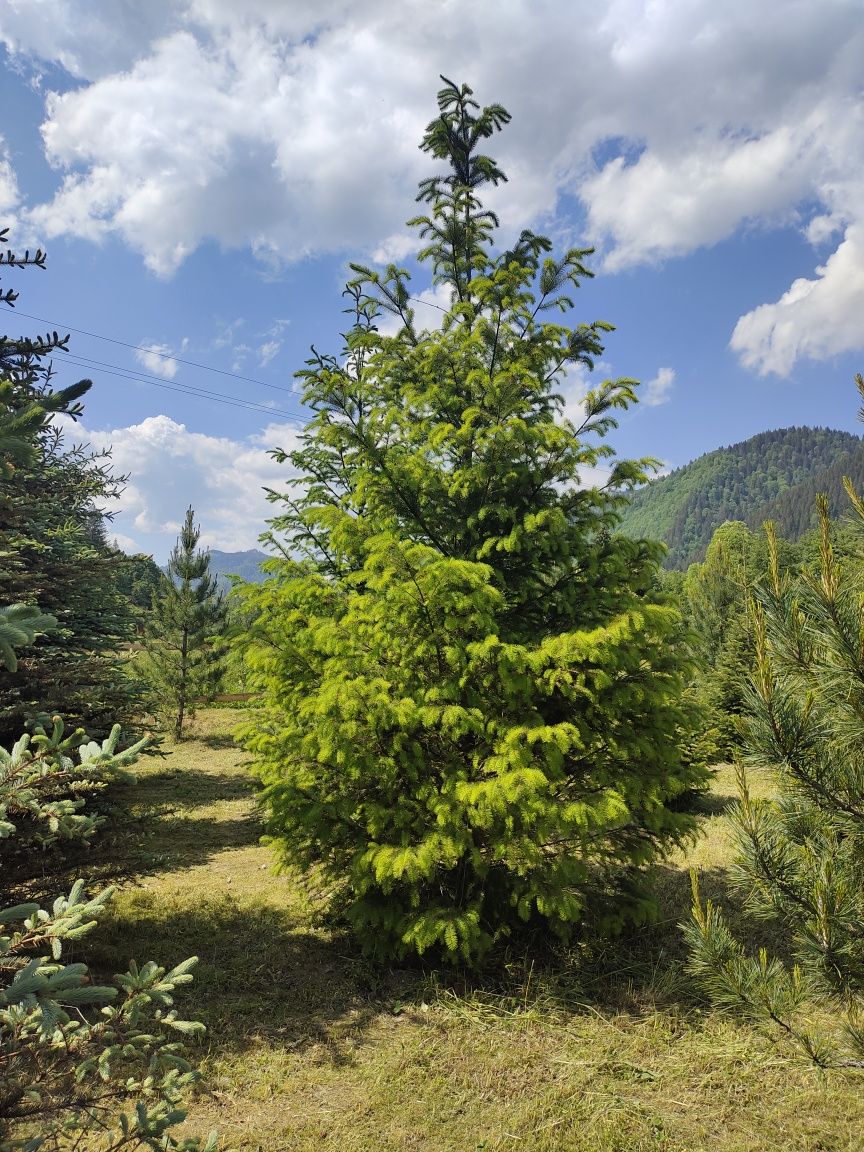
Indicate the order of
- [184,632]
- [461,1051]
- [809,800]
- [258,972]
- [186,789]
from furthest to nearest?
[184,632] → [186,789] → [258,972] → [461,1051] → [809,800]

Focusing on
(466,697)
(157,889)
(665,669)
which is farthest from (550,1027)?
(157,889)

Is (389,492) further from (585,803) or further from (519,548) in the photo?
(585,803)

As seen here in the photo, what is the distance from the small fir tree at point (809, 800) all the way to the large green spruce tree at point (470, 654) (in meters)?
1.73

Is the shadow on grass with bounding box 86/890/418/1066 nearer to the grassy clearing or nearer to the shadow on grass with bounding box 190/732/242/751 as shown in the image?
the grassy clearing

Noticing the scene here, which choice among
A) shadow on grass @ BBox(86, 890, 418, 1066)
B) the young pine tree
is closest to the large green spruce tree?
shadow on grass @ BBox(86, 890, 418, 1066)

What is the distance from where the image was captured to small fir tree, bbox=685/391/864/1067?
2.81 m

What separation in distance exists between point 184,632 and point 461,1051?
17.6 meters

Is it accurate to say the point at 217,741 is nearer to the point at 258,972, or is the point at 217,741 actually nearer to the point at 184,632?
the point at 184,632

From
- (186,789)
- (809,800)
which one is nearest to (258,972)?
(809,800)

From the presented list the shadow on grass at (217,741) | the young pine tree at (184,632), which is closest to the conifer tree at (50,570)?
the young pine tree at (184,632)

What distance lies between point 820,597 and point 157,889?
28.6ft

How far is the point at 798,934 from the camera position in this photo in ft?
9.78

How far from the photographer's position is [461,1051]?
15.7 ft

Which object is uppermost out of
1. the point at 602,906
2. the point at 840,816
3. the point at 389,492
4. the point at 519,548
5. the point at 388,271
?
the point at 388,271
